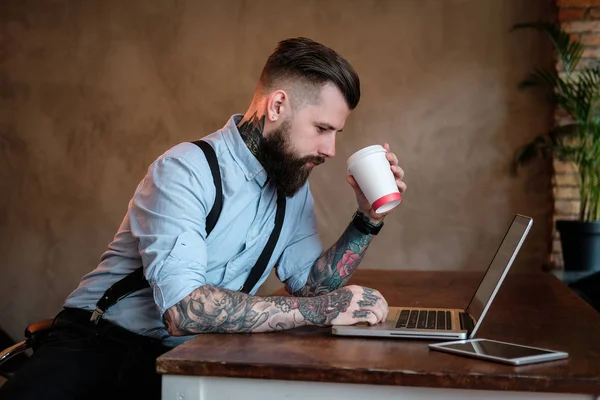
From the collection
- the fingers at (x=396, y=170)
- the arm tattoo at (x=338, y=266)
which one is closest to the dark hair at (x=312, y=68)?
the fingers at (x=396, y=170)

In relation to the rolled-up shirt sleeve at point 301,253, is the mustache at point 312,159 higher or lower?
higher

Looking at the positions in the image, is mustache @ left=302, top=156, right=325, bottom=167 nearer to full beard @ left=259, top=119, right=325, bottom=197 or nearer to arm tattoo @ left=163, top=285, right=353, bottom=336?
full beard @ left=259, top=119, right=325, bottom=197

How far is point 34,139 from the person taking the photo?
16.6 ft

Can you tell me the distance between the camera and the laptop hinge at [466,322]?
4.95ft

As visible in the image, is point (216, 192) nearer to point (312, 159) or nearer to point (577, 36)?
point (312, 159)

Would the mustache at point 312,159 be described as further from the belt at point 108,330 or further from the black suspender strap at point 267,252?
the belt at point 108,330

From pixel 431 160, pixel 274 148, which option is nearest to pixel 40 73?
pixel 431 160

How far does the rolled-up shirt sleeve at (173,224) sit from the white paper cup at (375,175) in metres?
0.35

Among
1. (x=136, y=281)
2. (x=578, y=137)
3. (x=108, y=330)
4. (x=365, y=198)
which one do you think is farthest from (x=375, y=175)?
(x=578, y=137)

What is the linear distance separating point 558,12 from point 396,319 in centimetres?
298

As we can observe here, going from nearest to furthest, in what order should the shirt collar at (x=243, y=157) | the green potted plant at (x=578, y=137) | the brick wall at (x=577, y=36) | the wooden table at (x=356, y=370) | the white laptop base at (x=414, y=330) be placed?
the wooden table at (x=356, y=370)
the white laptop base at (x=414, y=330)
the shirt collar at (x=243, y=157)
the green potted plant at (x=578, y=137)
the brick wall at (x=577, y=36)

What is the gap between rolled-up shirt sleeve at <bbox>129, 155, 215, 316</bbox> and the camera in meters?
1.57

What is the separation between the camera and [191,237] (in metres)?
1.63

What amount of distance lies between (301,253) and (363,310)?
57cm
